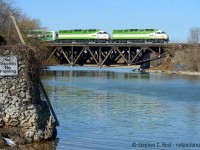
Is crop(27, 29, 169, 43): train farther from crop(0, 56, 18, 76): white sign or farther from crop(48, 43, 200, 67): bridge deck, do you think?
crop(0, 56, 18, 76): white sign

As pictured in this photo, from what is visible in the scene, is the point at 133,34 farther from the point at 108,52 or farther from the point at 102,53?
the point at 102,53

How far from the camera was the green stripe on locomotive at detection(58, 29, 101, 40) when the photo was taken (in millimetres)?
115438

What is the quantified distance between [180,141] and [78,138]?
3696 millimetres

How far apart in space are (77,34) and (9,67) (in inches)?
4107

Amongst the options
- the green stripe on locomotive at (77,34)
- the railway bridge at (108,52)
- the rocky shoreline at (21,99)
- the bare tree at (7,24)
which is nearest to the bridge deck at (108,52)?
the railway bridge at (108,52)

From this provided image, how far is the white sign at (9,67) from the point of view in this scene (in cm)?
1462

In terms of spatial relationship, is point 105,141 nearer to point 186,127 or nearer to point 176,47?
point 186,127

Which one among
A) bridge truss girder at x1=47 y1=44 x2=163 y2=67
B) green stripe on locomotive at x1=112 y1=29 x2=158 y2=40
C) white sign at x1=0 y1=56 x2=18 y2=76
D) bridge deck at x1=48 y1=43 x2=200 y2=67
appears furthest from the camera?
bridge truss girder at x1=47 y1=44 x2=163 y2=67

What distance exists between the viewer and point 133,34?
11162cm

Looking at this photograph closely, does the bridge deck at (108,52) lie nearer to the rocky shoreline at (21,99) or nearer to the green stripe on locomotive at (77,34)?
the green stripe on locomotive at (77,34)

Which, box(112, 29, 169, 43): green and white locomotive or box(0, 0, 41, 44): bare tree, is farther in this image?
box(112, 29, 169, 43): green and white locomotive

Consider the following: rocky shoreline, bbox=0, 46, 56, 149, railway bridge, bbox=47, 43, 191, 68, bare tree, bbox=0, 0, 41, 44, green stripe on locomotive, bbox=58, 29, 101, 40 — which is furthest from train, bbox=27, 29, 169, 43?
rocky shoreline, bbox=0, 46, 56, 149

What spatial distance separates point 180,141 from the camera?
16672 millimetres

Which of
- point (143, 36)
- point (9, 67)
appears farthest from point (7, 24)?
point (143, 36)
